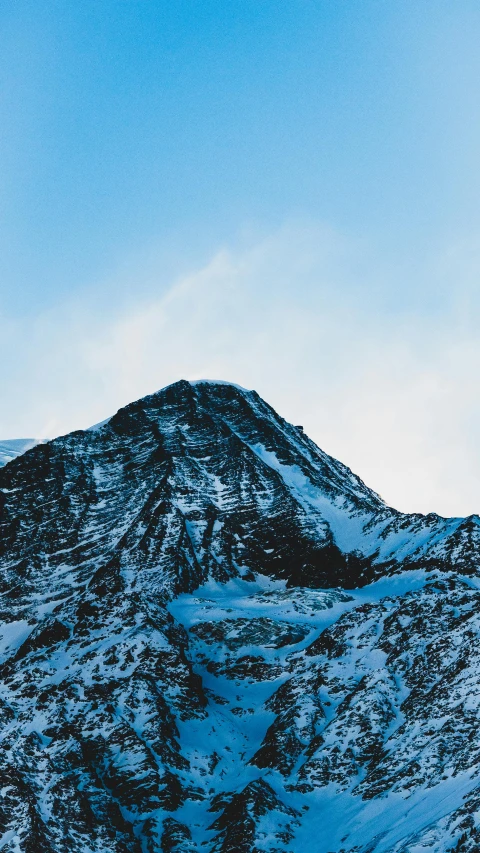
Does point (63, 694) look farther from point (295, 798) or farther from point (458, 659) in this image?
point (458, 659)

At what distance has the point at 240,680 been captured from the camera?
139 m

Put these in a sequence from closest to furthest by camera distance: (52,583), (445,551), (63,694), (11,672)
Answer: (63,694) < (11,672) < (445,551) < (52,583)

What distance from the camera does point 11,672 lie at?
13750 cm

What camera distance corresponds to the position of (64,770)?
112625 millimetres

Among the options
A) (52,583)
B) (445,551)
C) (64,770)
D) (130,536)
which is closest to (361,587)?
(445,551)

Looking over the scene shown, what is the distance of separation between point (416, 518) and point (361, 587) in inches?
733

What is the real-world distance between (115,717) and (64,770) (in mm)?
10843

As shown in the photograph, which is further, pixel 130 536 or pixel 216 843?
pixel 130 536

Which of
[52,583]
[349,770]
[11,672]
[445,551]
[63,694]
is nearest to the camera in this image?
[349,770]

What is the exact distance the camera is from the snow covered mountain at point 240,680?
10369 centimetres

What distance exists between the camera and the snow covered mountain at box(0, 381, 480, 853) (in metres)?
104

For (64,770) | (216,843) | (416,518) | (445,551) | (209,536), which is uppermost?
(209,536)

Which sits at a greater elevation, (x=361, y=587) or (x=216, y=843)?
(x=361, y=587)

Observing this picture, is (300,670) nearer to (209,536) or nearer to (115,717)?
(115,717)
